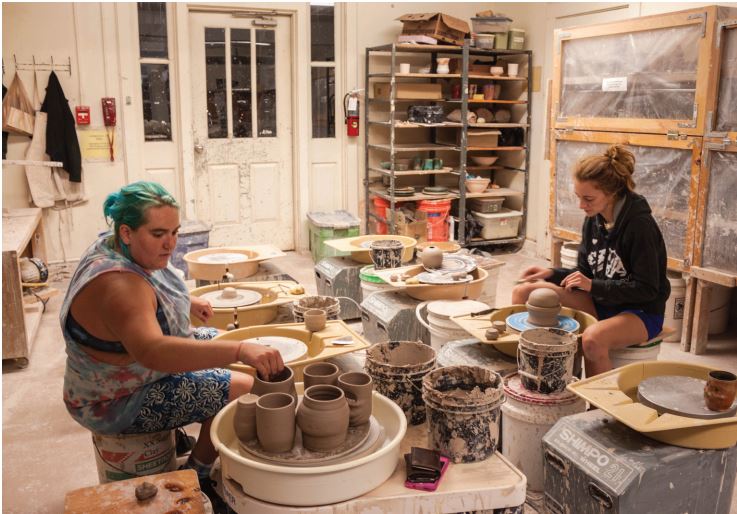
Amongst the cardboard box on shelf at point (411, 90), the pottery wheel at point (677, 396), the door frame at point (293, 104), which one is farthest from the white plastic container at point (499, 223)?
the pottery wheel at point (677, 396)

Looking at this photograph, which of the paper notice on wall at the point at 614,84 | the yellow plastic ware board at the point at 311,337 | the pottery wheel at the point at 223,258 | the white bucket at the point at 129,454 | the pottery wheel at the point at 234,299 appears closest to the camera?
the white bucket at the point at 129,454

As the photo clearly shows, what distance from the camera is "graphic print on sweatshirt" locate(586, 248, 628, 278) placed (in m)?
2.81

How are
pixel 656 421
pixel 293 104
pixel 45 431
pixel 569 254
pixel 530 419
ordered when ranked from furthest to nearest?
1. pixel 293 104
2. pixel 569 254
3. pixel 45 431
4. pixel 530 419
5. pixel 656 421

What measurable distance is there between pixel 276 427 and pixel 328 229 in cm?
413

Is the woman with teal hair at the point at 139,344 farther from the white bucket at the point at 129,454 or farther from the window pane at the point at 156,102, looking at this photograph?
the window pane at the point at 156,102

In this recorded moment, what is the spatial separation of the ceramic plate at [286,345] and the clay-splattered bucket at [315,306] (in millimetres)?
305

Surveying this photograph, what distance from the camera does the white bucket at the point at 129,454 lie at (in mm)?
2066

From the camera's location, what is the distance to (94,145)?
5578mm

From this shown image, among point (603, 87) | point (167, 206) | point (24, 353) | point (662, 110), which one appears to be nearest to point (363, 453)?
point (167, 206)

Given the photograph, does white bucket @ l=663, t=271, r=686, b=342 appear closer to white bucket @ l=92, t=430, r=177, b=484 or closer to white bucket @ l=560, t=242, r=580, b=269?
white bucket @ l=560, t=242, r=580, b=269

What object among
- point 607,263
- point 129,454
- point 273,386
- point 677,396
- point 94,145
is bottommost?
point 129,454

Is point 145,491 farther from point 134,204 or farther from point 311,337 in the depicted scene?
point 311,337

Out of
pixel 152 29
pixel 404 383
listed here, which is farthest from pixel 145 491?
pixel 152 29

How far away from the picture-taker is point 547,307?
256cm
